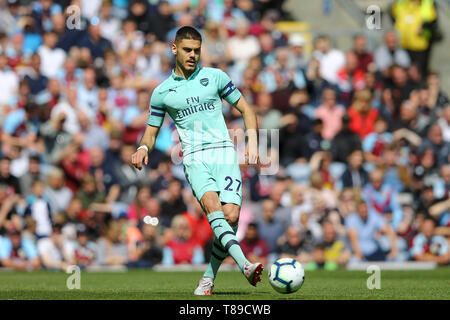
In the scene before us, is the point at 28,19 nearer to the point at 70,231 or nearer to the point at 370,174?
the point at 70,231

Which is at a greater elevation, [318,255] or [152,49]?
[152,49]

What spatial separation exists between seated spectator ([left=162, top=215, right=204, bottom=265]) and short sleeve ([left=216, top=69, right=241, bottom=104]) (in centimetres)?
687

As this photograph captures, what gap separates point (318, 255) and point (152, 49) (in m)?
6.43

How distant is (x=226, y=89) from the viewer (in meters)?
10.9

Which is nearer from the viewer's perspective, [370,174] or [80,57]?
[370,174]

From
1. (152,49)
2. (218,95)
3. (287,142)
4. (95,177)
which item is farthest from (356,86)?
(218,95)

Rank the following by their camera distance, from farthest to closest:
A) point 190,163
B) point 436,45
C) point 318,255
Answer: point 436,45 < point 318,255 < point 190,163

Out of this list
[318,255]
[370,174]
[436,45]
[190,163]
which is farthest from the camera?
[436,45]

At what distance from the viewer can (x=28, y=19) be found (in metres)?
21.5

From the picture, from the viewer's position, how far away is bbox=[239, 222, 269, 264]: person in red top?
55.9ft

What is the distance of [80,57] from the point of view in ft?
67.7

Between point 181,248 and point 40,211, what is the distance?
2816 mm

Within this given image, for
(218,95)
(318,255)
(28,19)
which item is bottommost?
(318,255)

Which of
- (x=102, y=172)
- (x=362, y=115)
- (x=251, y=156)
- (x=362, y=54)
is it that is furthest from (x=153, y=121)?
(x=362, y=54)
